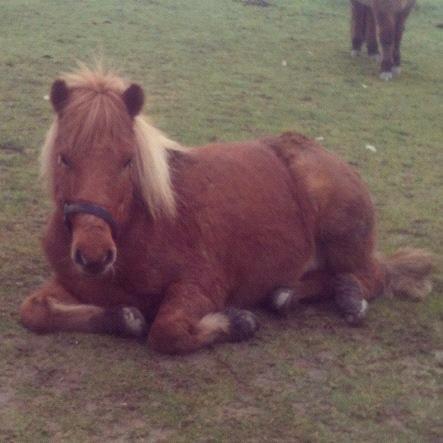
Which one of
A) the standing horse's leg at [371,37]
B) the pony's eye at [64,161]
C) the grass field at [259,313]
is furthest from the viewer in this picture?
→ the standing horse's leg at [371,37]

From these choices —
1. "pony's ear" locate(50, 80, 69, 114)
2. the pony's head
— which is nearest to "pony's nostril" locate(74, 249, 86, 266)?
the pony's head

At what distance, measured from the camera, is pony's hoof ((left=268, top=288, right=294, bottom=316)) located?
15.3ft

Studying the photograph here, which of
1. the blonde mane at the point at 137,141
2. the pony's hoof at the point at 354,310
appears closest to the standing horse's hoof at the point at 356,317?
the pony's hoof at the point at 354,310

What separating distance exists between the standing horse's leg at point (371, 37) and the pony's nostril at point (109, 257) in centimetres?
961

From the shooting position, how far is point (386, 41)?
39.1 feet

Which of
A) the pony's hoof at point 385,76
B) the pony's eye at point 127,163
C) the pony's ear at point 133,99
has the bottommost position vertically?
the pony's hoof at point 385,76

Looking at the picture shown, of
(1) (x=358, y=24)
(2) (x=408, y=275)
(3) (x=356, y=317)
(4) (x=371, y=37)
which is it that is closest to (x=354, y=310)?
(3) (x=356, y=317)

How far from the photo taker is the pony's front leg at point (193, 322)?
163 inches

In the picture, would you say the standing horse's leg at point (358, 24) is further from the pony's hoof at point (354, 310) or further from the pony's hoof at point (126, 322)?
the pony's hoof at point (126, 322)

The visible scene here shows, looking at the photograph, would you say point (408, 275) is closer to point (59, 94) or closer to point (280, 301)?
point (280, 301)

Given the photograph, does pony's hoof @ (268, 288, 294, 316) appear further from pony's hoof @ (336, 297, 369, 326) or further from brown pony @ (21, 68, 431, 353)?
pony's hoof @ (336, 297, 369, 326)

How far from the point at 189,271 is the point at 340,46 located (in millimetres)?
10012

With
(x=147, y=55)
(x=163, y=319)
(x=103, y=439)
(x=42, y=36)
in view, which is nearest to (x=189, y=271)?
(x=163, y=319)

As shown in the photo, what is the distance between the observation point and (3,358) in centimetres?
407
